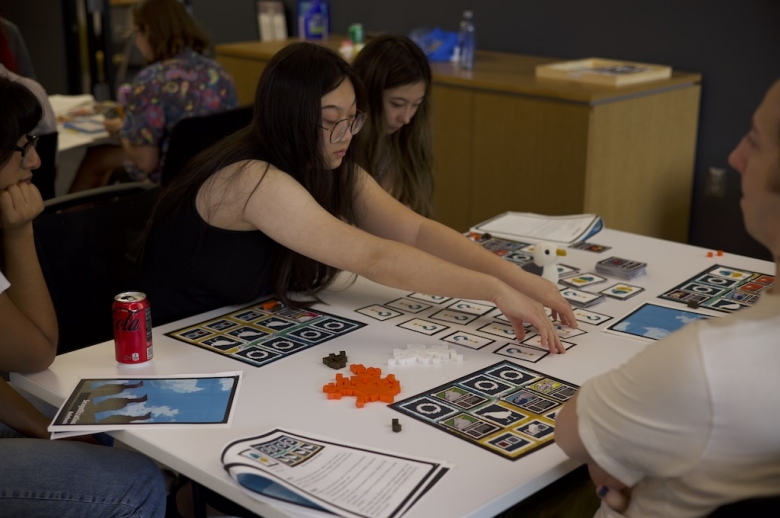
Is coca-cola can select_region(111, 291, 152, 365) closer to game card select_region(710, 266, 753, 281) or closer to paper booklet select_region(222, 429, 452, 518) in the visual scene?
paper booklet select_region(222, 429, 452, 518)

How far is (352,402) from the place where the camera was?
5.00 ft

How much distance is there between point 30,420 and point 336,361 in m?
0.57

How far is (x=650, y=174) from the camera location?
381 centimetres

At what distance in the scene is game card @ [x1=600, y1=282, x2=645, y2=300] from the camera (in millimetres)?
2045

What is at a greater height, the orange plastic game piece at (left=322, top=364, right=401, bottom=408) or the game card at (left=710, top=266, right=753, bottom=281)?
the orange plastic game piece at (left=322, top=364, right=401, bottom=408)

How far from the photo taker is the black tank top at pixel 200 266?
197 centimetres

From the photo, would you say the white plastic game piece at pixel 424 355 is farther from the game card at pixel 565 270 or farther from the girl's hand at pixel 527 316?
the game card at pixel 565 270

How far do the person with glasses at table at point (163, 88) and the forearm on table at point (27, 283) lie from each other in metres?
1.79

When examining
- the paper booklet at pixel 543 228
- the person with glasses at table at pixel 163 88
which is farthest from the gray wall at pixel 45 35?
the paper booklet at pixel 543 228


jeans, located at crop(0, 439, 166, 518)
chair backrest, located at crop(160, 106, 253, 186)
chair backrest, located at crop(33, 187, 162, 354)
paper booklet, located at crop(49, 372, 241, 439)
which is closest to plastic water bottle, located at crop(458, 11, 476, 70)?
chair backrest, located at crop(160, 106, 253, 186)

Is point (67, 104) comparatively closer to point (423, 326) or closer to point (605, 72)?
point (605, 72)

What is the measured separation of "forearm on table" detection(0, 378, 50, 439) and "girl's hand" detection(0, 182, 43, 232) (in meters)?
0.31

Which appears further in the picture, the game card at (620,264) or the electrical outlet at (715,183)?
the electrical outlet at (715,183)

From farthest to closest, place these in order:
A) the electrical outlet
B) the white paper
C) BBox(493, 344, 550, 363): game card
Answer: the white paper, the electrical outlet, BBox(493, 344, 550, 363): game card
